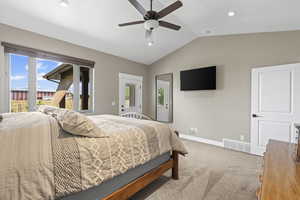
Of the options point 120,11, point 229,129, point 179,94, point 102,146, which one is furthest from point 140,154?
point 179,94

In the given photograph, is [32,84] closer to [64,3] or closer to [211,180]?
[64,3]

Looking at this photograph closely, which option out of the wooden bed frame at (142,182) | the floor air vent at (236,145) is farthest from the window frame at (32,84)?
the floor air vent at (236,145)

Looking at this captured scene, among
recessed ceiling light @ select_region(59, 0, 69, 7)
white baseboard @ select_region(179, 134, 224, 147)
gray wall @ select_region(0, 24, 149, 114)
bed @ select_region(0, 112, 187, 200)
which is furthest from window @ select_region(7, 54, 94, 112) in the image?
white baseboard @ select_region(179, 134, 224, 147)

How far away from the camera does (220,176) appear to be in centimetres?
249

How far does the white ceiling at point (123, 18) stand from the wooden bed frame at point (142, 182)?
9.53 ft

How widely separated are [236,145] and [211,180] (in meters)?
1.96

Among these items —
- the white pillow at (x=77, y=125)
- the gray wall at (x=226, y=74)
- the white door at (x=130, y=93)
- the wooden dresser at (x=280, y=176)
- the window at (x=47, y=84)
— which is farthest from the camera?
→ the white door at (x=130, y=93)

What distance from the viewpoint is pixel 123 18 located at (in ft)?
11.0

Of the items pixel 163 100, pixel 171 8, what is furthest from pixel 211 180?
pixel 163 100

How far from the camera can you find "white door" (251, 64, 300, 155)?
303 centimetres

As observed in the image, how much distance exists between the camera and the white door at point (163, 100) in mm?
5590

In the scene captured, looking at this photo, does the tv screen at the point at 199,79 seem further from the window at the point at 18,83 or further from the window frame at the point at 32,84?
the window at the point at 18,83

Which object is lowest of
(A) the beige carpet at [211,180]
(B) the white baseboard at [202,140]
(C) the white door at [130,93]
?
(A) the beige carpet at [211,180]

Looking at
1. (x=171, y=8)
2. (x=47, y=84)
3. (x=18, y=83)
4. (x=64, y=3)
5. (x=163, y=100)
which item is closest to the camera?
(x=171, y=8)
